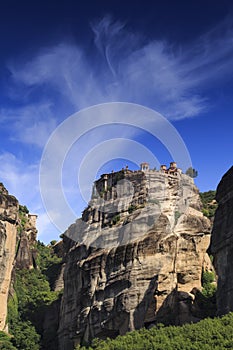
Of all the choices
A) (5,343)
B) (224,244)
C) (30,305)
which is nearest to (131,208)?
(5,343)

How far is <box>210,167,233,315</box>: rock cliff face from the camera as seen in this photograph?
38156 millimetres

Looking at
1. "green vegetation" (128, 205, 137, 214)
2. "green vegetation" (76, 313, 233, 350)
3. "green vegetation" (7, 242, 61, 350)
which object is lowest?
"green vegetation" (76, 313, 233, 350)

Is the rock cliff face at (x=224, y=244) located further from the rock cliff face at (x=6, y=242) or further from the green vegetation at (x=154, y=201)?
the rock cliff face at (x=6, y=242)

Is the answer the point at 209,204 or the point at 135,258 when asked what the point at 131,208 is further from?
the point at 209,204

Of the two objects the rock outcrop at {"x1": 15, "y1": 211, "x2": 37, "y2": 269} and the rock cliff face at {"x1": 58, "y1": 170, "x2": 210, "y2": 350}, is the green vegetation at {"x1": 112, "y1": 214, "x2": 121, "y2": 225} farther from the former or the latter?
the rock outcrop at {"x1": 15, "y1": 211, "x2": 37, "y2": 269}

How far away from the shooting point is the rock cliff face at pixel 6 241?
7019 cm

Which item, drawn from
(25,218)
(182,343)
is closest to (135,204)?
(182,343)

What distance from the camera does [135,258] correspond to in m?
55.1

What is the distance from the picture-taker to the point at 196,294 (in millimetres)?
48969

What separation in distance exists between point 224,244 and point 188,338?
879 centimetres

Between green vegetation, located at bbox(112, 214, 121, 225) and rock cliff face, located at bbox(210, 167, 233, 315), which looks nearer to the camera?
rock cliff face, located at bbox(210, 167, 233, 315)

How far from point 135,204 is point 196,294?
18657 millimetres

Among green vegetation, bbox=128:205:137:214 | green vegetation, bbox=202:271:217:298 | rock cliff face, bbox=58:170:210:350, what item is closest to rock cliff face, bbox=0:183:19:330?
rock cliff face, bbox=58:170:210:350

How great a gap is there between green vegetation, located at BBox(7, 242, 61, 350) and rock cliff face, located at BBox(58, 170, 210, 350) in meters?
4.80
